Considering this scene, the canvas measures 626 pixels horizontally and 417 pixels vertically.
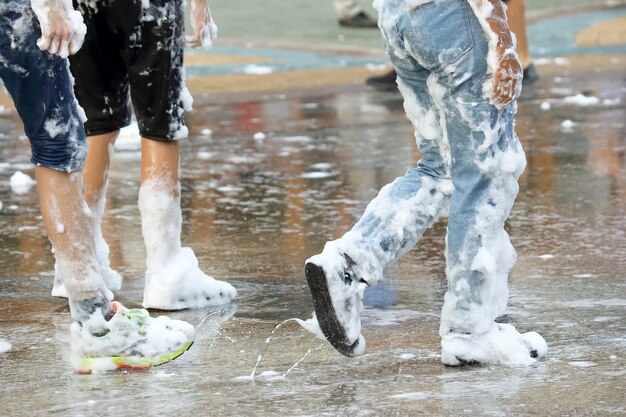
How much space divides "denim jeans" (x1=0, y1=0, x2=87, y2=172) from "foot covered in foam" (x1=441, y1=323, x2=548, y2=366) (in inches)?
48.4

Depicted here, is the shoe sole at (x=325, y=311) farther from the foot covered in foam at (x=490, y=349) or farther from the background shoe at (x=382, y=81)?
the background shoe at (x=382, y=81)

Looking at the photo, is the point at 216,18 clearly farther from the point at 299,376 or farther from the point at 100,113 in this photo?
the point at 299,376

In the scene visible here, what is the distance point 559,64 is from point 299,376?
9119 millimetres

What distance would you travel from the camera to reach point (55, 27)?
403 cm

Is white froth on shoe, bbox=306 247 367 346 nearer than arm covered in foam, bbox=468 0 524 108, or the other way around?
arm covered in foam, bbox=468 0 524 108

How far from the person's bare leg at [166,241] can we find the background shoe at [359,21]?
11932 mm

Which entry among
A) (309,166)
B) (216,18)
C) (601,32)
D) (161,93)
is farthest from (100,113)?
(216,18)

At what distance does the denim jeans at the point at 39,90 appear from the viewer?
4113 mm

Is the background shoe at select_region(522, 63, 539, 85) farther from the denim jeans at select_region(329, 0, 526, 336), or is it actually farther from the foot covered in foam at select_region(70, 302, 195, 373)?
the foot covered in foam at select_region(70, 302, 195, 373)

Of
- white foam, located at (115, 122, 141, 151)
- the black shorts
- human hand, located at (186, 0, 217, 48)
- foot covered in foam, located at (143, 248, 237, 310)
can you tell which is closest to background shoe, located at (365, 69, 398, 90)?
white foam, located at (115, 122, 141, 151)

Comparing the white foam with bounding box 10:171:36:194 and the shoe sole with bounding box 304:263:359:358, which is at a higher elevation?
the shoe sole with bounding box 304:263:359:358

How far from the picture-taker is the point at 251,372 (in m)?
4.05

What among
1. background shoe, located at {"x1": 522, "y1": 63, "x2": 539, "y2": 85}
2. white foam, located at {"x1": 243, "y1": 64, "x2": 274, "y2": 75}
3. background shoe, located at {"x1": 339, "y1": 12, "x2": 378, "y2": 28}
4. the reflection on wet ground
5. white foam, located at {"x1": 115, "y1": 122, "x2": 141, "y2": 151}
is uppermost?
the reflection on wet ground

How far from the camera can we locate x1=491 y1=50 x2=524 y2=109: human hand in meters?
3.91
